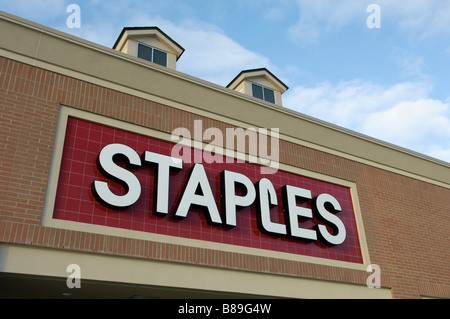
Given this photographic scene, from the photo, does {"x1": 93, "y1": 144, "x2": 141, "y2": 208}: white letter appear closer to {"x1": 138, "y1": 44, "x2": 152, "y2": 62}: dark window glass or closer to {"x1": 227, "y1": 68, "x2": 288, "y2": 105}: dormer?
{"x1": 138, "y1": 44, "x2": 152, "y2": 62}: dark window glass

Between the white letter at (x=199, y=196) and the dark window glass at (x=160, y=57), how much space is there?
4113 millimetres

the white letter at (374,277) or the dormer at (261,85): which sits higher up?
the dormer at (261,85)

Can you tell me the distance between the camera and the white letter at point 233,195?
10899mm

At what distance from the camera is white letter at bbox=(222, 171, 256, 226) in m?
10.9

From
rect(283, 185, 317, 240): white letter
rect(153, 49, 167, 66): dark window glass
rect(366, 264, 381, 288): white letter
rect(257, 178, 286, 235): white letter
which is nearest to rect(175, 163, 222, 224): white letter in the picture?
rect(257, 178, 286, 235): white letter

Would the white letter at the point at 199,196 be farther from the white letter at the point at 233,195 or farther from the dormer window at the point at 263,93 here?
the dormer window at the point at 263,93

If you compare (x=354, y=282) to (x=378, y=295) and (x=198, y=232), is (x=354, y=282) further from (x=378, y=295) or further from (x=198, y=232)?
(x=198, y=232)

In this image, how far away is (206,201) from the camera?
35.1 ft

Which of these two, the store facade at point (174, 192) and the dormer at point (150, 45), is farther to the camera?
the dormer at point (150, 45)

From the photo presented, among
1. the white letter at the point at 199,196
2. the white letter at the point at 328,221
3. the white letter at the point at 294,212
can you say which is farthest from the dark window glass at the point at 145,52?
the white letter at the point at 328,221

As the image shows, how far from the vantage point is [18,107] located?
373 inches

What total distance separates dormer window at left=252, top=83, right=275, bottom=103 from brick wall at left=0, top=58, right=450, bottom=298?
2890 millimetres

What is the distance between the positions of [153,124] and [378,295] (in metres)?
7.36
